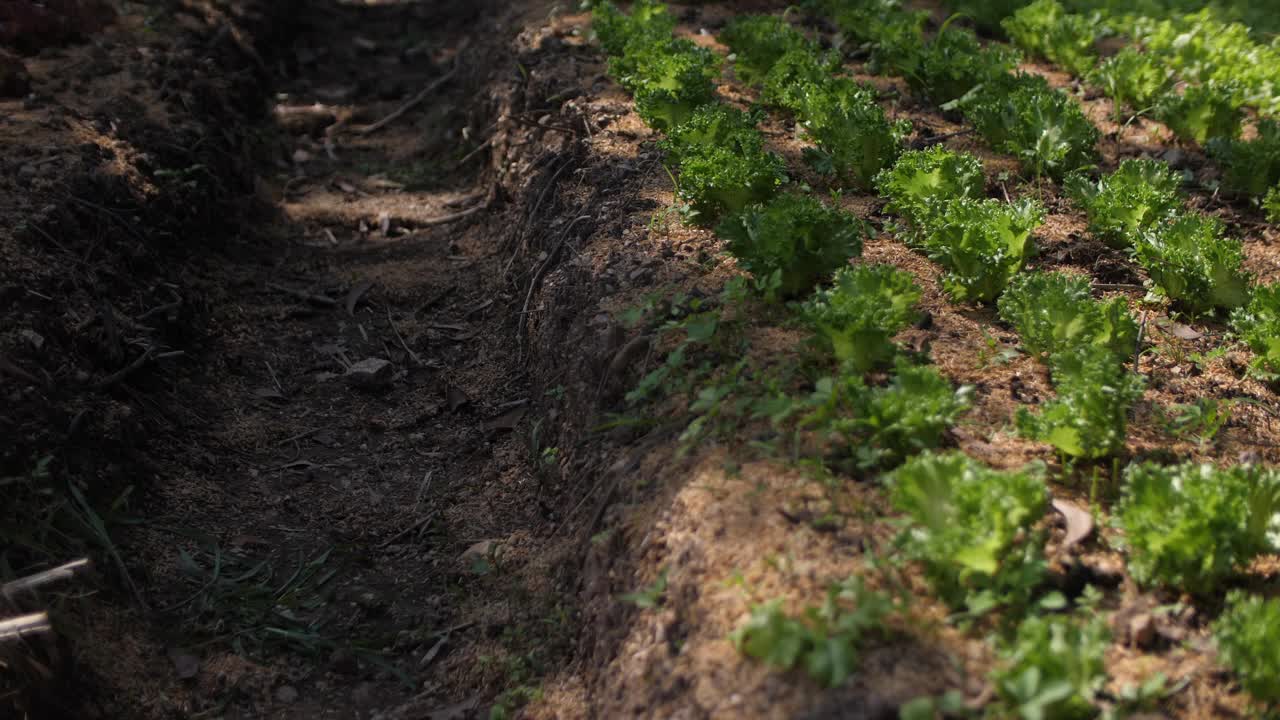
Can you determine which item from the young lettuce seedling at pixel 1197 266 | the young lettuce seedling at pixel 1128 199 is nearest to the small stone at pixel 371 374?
the young lettuce seedling at pixel 1128 199

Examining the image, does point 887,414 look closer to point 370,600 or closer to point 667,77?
point 370,600

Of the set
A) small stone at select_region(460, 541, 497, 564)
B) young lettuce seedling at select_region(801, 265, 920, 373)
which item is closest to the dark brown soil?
small stone at select_region(460, 541, 497, 564)

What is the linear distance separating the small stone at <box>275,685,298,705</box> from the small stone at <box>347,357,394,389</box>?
6.66 feet

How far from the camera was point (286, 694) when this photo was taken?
12.1 ft

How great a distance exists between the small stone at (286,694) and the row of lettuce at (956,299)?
1.55m

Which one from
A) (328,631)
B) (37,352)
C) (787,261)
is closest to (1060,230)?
(787,261)

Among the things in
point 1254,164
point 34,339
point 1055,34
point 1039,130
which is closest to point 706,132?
point 1039,130

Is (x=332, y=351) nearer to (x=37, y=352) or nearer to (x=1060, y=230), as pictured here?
(x=37, y=352)

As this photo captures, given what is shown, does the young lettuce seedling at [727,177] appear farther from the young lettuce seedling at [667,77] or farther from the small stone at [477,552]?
the small stone at [477,552]

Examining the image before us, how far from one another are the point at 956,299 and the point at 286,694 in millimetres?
2898

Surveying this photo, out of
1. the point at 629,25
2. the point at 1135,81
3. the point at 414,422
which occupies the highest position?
the point at 1135,81

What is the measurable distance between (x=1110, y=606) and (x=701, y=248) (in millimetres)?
2356

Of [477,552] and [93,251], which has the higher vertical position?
[93,251]

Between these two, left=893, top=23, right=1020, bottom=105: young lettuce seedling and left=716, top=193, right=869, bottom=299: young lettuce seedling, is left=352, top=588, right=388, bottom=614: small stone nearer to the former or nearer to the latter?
left=716, top=193, right=869, bottom=299: young lettuce seedling
